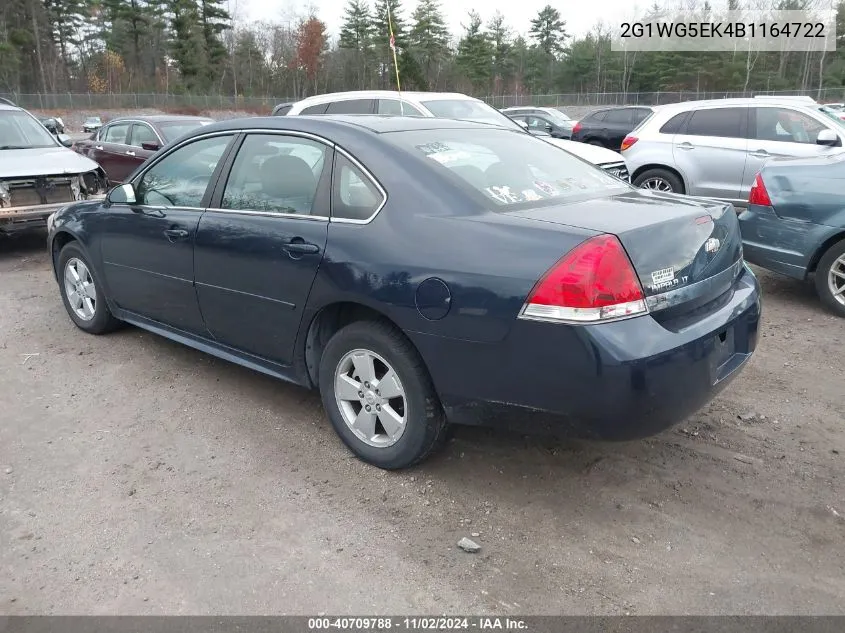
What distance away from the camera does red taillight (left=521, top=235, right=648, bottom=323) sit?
2.62 metres

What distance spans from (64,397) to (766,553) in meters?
3.95

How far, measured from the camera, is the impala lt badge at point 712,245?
10.0 ft

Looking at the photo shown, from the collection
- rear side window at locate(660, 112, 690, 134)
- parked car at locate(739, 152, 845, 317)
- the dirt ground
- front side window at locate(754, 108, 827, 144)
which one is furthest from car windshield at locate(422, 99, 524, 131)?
the dirt ground

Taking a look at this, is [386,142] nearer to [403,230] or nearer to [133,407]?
[403,230]

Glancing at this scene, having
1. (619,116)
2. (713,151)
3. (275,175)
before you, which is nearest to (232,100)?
(619,116)

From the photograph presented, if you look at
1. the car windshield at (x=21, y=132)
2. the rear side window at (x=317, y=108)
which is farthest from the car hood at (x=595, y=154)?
the car windshield at (x=21, y=132)

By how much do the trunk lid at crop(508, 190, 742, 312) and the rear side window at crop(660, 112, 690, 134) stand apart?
686 cm

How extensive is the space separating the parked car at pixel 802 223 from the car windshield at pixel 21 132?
8550mm

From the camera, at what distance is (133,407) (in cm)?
419

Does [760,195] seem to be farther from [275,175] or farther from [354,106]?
[354,106]

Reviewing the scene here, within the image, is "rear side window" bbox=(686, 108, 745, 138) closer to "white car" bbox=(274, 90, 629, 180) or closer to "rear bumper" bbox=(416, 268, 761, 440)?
"white car" bbox=(274, 90, 629, 180)

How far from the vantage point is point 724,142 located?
9.18 meters

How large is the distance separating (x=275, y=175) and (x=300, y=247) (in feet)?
1.80

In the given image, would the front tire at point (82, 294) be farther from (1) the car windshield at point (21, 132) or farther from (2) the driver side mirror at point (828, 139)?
(2) the driver side mirror at point (828, 139)
